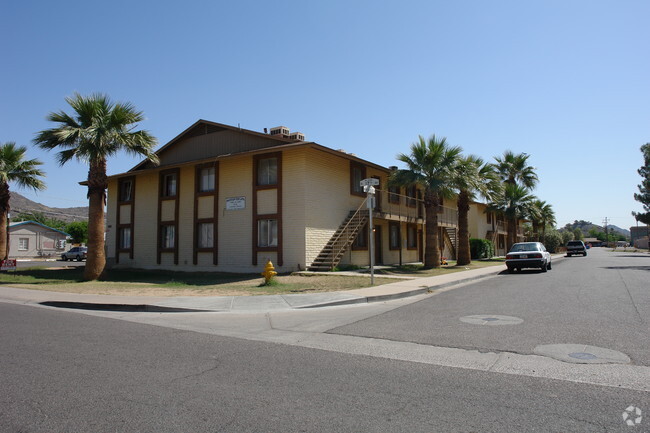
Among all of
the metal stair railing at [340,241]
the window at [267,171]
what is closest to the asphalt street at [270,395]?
the metal stair railing at [340,241]

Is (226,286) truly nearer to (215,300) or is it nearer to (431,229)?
(215,300)

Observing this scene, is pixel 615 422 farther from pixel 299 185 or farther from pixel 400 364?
pixel 299 185

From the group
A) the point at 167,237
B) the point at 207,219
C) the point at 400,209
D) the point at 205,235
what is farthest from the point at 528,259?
the point at 167,237

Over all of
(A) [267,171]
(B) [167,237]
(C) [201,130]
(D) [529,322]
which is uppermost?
(C) [201,130]

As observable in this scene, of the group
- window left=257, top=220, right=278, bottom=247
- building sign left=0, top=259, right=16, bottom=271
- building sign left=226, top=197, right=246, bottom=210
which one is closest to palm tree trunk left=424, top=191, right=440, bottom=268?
window left=257, top=220, right=278, bottom=247

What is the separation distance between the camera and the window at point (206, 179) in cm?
2312

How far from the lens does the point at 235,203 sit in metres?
21.7

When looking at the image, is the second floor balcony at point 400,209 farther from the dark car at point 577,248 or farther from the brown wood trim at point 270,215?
the dark car at point 577,248

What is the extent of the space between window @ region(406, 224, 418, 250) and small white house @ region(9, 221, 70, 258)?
45.8 meters

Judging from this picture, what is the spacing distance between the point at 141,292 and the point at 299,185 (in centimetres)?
869

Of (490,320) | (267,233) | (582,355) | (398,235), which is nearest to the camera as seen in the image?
(582,355)

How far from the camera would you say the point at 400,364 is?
18.1ft

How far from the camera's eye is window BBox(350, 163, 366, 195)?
76.4 feet

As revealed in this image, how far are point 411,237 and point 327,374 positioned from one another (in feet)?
83.5
